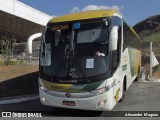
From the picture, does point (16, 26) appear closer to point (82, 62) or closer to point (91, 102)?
point (82, 62)

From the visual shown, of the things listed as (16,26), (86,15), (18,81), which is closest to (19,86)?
(18,81)

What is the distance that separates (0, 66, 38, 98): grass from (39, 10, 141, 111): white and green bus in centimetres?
601

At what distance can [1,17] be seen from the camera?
139 ft

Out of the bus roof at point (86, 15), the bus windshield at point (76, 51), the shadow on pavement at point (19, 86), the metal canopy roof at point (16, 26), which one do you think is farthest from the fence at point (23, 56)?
the bus windshield at point (76, 51)

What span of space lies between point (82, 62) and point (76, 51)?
1.38 ft

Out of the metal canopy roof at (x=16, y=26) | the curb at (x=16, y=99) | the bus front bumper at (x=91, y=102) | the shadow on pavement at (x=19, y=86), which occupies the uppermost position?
the metal canopy roof at (x=16, y=26)

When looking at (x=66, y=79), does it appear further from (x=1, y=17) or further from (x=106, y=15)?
(x=1, y=17)

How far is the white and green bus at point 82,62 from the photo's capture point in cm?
930

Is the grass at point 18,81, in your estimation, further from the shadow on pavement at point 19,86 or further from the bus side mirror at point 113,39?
the bus side mirror at point 113,39

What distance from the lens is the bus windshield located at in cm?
948

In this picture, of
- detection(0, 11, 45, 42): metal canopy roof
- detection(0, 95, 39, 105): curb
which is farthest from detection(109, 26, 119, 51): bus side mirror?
detection(0, 11, 45, 42): metal canopy roof

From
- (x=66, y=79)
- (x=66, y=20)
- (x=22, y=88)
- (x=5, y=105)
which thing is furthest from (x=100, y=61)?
(x=22, y=88)

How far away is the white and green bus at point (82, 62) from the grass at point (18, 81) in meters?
6.01

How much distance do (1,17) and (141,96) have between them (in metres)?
32.4
